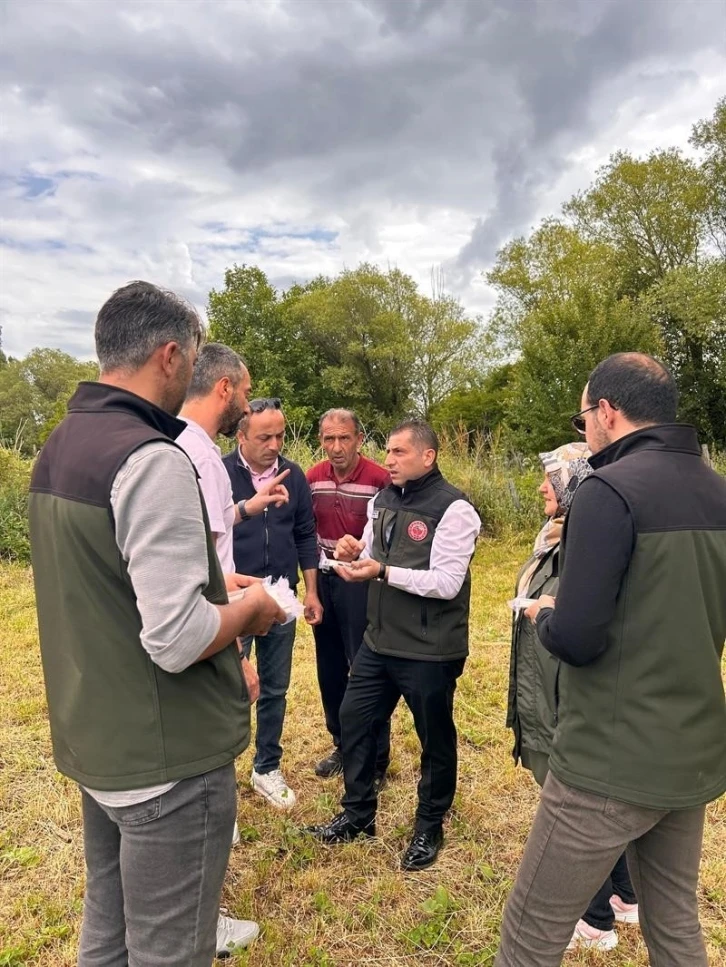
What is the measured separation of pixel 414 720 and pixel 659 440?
76.1 inches

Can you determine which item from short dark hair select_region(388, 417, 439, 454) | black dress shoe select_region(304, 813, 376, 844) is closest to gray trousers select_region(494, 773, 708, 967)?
black dress shoe select_region(304, 813, 376, 844)

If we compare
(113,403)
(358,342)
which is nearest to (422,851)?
(113,403)

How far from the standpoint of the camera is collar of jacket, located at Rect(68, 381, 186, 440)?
1.51 m

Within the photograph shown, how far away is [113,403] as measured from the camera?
4.94 ft

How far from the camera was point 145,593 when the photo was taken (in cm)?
139

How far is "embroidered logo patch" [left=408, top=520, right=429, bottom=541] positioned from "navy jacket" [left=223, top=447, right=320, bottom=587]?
878 millimetres

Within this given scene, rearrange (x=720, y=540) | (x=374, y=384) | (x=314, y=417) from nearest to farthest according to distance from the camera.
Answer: (x=720, y=540)
(x=314, y=417)
(x=374, y=384)

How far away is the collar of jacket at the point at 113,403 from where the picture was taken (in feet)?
4.94

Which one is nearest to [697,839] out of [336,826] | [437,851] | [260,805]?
[437,851]

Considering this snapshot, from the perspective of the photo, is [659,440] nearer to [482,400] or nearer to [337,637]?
[337,637]

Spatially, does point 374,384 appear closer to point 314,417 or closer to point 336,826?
point 314,417

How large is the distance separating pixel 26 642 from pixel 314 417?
26622 millimetres

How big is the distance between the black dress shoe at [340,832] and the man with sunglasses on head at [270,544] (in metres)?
0.36

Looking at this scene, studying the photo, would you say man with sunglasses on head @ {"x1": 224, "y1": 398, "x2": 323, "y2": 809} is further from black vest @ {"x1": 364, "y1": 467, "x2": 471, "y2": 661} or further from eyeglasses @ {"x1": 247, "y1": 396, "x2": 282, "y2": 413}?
black vest @ {"x1": 364, "y1": 467, "x2": 471, "y2": 661}
